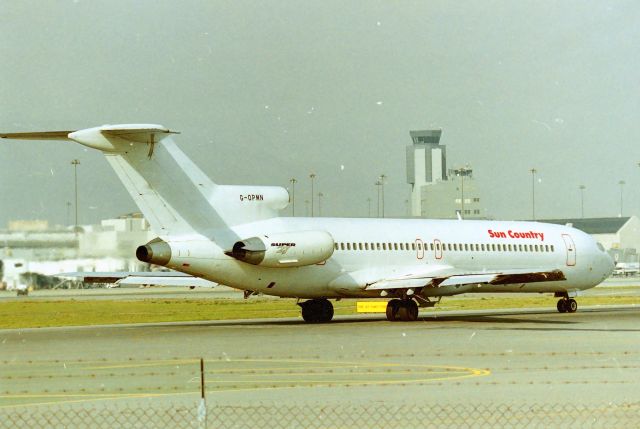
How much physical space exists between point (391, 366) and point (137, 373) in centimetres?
464

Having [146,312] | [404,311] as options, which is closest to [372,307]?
[404,311]

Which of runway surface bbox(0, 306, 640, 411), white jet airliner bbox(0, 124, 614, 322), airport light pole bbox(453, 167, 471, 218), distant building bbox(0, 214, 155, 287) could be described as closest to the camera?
runway surface bbox(0, 306, 640, 411)

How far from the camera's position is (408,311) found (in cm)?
3759

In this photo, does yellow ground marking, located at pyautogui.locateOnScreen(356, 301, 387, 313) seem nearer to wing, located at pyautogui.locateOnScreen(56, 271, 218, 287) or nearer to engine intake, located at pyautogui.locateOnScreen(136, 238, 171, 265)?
wing, located at pyautogui.locateOnScreen(56, 271, 218, 287)

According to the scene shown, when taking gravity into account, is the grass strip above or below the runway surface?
below

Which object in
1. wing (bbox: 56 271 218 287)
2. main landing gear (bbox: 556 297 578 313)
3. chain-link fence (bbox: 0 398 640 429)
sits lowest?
main landing gear (bbox: 556 297 578 313)

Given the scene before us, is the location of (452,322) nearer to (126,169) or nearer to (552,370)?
(126,169)

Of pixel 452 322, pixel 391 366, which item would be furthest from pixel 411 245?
pixel 391 366

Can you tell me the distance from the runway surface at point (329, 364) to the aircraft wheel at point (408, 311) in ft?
9.07

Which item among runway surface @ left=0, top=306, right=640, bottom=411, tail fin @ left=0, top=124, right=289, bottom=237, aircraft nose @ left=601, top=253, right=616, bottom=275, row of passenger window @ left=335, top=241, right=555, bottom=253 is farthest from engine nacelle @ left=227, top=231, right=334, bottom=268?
aircraft nose @ left=601, top=253, right=616, bottom=275

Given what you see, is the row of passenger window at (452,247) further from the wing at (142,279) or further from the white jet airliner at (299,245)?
the wing at (142,279)

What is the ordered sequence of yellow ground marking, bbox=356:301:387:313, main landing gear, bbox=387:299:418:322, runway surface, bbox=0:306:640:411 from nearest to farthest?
runway surface, bbox=0:306:640:411, main landing gear, bbox=387:299:418:322, yellow ground marking, bbox=356:301:387:313

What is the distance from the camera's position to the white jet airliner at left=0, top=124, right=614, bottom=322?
31.6 meters

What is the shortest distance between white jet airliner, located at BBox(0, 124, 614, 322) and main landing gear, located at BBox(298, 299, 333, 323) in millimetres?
35
